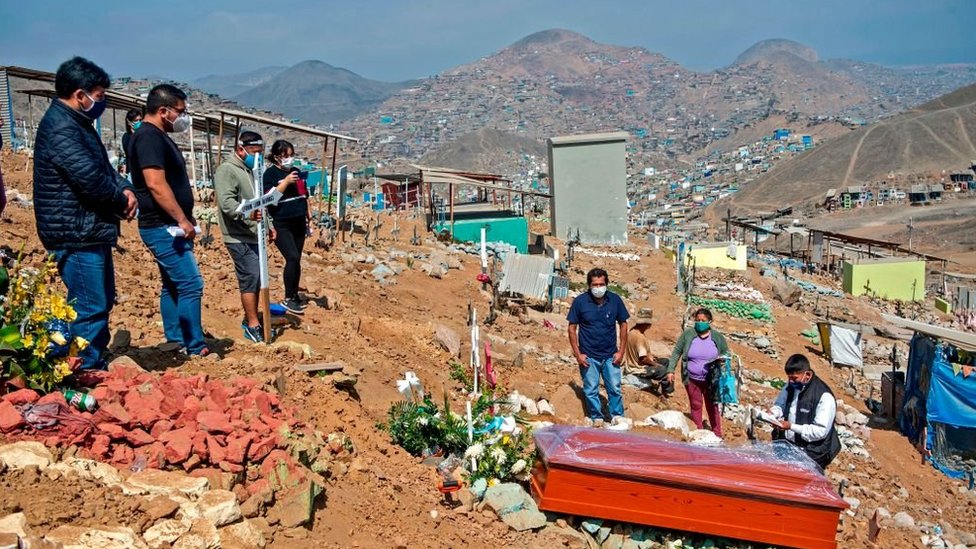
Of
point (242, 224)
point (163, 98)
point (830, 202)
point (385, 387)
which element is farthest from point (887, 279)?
point (830, 202)

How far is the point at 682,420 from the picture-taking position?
693cm

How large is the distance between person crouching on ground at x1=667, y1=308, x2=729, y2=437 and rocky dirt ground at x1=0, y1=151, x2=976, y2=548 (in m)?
0.54

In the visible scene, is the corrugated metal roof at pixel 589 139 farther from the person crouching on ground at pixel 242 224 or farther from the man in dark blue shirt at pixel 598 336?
the person crouching on ground at pixel 242 224

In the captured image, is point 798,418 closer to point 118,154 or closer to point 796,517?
point 796,517

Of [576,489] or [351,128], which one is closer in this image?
[576,489]

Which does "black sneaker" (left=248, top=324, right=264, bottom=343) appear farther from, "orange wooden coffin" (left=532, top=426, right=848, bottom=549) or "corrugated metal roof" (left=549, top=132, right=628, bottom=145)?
"corrugated metal roof" (left=549, top=132, right=628, bottom=145)

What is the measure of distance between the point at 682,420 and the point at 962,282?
1237 inches

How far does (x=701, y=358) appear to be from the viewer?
688 cm

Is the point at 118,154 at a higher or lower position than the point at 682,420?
higher

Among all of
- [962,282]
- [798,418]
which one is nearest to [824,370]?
[798,418]

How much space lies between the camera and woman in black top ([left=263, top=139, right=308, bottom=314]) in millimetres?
6710

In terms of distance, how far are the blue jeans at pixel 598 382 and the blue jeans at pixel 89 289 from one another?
12.7ft

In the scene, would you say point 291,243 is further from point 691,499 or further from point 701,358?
point 691,499

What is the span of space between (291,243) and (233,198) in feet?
3.71
